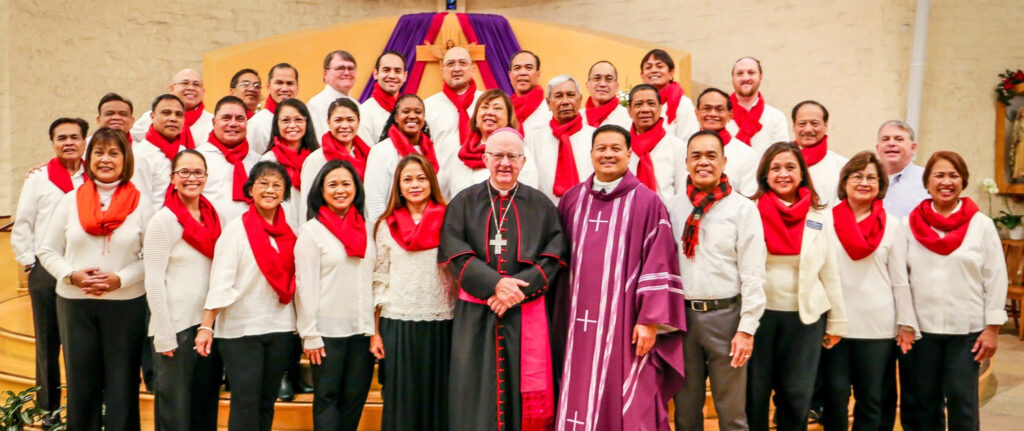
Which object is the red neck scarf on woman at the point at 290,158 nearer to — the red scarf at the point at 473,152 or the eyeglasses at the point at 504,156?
the red scarf at the point at 473,152

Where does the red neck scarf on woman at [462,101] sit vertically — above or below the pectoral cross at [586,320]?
above

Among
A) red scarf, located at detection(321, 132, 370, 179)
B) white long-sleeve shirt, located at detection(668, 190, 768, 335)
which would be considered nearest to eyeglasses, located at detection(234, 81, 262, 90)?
red scarf, located at detection(321, 132, 370, 179)

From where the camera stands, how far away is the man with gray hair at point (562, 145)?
4195 millimetres

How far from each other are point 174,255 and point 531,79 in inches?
84.4

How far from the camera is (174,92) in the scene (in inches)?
196

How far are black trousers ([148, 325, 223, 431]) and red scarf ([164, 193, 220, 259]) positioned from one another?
0.36 meters

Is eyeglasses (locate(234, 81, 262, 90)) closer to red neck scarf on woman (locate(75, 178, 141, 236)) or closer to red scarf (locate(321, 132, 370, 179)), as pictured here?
red scarf (locate(321, 132, 370, 179))

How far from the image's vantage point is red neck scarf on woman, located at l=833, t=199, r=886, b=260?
373 centimetres

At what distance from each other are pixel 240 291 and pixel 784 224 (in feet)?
7.71

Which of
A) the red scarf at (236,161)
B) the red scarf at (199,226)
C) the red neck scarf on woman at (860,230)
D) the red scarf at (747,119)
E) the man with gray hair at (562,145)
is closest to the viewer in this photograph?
the red scarf at (199,226)

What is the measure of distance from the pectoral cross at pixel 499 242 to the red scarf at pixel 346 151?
839 mm

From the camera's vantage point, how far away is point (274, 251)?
11.6ft

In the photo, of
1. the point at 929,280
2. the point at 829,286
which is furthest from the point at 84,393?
the point at 929,280

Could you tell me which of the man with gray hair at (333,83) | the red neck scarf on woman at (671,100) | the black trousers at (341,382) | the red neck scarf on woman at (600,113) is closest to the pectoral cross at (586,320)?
the black trousers at (341,382)
